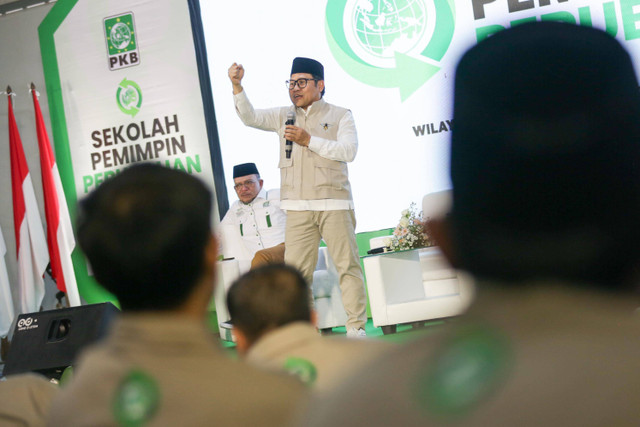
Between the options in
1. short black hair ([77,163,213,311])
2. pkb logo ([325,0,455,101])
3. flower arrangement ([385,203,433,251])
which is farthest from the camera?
pkb logo ([325,0,455,101])

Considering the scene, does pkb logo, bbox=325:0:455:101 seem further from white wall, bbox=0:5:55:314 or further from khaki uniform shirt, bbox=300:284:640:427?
khaki uniform shirt, bbox=300:284:640:427

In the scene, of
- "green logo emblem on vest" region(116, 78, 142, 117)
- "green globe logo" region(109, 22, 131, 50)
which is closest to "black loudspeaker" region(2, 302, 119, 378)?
"green logo emblem on vest" region(116, 78, 142, 117)

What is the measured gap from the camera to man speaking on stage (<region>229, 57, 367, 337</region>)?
4.53 metres

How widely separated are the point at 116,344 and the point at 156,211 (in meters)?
0.18

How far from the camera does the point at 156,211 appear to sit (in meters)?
0.91

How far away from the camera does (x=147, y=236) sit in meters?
0.91

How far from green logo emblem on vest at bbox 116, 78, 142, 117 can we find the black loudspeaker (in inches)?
146

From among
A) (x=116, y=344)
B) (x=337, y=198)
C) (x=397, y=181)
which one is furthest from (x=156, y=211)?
(x=397, y=181)

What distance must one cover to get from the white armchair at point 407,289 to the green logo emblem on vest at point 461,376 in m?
4.35

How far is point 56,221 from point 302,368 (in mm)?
5816

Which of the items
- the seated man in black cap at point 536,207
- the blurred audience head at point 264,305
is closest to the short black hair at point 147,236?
the seated man in black cap at point 536,207

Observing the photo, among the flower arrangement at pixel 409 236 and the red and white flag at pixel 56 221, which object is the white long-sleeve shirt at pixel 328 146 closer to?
the flower arrangement at pixel 409 236

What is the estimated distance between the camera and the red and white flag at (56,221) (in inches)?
248

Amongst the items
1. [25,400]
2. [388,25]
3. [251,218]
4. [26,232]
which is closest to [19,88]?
[26,232]
